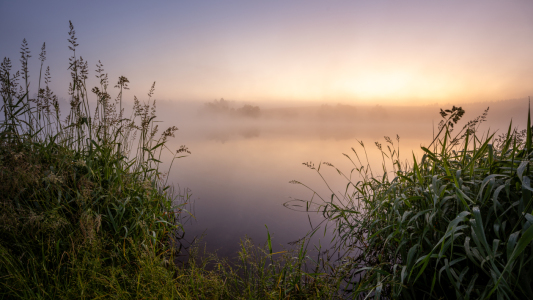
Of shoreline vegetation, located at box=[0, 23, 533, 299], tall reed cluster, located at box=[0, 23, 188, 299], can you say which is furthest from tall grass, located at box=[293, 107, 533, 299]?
tall reed cluster, located at box=[0, 23, 188, 299]

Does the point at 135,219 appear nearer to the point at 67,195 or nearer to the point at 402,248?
the point at 67,195

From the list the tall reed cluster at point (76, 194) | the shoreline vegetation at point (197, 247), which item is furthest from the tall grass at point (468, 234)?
the tall reed cluster at point (76, 194)

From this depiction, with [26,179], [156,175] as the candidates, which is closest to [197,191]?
[156,175]

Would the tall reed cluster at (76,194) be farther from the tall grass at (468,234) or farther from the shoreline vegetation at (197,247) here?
the tall grass at (468,234)

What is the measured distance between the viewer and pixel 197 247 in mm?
2082

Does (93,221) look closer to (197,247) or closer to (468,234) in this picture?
(197,247)

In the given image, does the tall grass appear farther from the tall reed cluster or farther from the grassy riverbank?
the tall reed cluster

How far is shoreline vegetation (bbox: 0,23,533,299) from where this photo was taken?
4.89 feet

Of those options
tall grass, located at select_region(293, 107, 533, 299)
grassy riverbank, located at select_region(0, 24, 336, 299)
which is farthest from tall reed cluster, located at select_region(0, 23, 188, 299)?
tall grass, located at select_region(293, 107, 533, 299)

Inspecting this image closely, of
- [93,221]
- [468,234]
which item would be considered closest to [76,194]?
[93,221]

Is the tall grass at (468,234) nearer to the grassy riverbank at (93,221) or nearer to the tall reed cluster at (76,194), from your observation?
the grassy riverbank at (93,221)

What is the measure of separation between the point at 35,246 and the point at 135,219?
2.34 feet

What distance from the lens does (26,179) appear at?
1913 mm

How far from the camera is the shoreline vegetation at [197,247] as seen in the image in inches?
58.6
